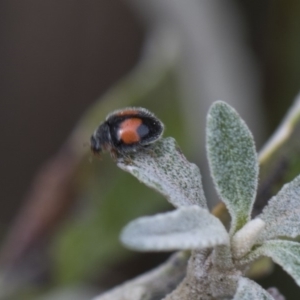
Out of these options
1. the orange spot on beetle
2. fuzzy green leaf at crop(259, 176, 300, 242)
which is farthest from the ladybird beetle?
fuzzy green leaf at crop(259, 176, 300, 242)

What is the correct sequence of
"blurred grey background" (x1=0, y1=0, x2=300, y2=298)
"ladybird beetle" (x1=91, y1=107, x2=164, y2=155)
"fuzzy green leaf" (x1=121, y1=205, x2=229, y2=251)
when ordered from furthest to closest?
"blurred grey background" (x1=0, y1=0, x2=300, y2=298) < "ladybird beetle" (x1=91, y1=107, x2=164, y2=155) < "fuzzy green leaf" (x1=121, y1=205, x2=229, y2=251)

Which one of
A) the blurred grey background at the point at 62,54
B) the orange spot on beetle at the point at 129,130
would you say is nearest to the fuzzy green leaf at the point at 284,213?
the orange spot on beetle at the point at 129,130

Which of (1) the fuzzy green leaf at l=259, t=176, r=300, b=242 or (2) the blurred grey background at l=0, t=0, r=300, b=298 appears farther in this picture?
(2) the blurred grey background at l=0, t=0, r=300, b=298

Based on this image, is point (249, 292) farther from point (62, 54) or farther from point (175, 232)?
point (62, 54)

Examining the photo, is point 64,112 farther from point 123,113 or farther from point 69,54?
point 123,113

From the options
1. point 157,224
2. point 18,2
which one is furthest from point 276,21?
point 157,224

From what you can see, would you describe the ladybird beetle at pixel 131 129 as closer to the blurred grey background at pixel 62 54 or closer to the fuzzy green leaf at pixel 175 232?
the fuzzy green leaf at pixel 175 232

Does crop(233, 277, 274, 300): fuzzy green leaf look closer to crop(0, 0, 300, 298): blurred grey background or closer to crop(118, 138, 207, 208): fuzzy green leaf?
crop(118, 138, 207, 208): fuzzy green leaf
